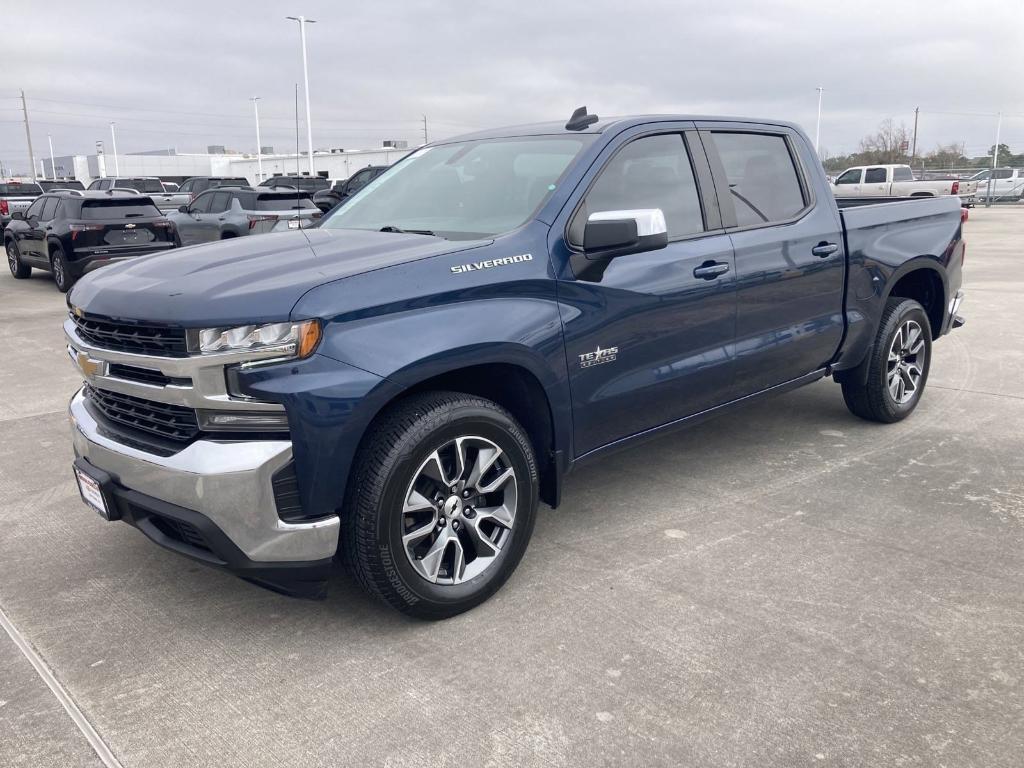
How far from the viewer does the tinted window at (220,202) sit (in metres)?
16.3

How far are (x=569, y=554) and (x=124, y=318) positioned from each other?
2.05 metres

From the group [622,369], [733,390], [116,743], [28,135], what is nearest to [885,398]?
[733,390]

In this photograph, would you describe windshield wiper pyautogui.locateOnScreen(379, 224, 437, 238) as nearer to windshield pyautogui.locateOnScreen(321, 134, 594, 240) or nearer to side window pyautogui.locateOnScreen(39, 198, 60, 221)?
windshield pyautogui.locateOnScreen(321, 134, 594, 240)

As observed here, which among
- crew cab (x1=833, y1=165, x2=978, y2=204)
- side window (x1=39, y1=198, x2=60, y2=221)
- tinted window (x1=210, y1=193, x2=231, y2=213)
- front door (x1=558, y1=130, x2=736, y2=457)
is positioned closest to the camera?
front door (x1=558, y1=130, x2=736, y2=457)

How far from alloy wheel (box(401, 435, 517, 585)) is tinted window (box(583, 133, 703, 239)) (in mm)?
1182

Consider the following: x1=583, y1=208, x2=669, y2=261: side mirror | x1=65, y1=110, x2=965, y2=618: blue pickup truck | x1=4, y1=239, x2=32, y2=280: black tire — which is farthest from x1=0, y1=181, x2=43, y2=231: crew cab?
x1=583, y1=208, x2=669, y2=261: side mirror

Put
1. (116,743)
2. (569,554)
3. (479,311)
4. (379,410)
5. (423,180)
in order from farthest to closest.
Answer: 1. (423,180)
2. (569,554)
3. (479,311)
4. (379,410)
5. (116,743)

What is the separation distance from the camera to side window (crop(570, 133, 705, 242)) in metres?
3.85

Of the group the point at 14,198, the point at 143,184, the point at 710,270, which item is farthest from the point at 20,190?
the point at 710,270

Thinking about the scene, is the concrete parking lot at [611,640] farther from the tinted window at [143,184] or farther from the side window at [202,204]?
the tinted window at [143,184]

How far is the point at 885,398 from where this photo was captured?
216 inches

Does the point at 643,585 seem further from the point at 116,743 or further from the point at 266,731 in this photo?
the point at 116,743

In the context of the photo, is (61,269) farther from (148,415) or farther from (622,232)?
(622,232)

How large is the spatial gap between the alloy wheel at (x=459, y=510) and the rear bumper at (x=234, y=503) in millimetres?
363
